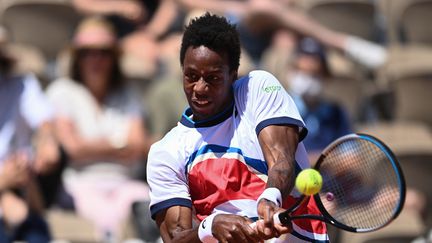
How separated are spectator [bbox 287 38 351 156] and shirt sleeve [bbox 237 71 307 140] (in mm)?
2889

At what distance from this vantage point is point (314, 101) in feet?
23.8

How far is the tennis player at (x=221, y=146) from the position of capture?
13.1 feet

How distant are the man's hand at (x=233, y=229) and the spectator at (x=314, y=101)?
10.7 feet

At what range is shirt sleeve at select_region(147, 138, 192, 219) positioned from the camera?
407cm

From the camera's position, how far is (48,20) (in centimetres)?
826

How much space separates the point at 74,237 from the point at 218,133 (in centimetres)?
263

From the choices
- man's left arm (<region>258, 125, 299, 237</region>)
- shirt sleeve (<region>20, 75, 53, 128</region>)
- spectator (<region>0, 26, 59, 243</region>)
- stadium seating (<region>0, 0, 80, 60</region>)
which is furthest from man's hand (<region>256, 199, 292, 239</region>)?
stadium seating (<region>0, 0, 80, 60</region>)

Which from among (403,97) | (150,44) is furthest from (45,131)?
(403,97)

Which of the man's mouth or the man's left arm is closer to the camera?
the man's left arm

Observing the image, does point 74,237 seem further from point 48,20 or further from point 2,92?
point 48,20

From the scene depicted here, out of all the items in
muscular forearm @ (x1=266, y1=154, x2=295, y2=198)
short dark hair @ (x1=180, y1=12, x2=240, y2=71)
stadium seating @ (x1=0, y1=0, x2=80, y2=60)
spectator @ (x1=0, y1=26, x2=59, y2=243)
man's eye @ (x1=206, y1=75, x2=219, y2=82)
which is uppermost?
short dark hair @ (x1=180, y1=12, x2=240, y2=71)

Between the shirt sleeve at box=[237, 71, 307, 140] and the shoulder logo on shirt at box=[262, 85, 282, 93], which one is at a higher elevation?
the shoulder logo on shirt at box=[262, 85, 282, 93]

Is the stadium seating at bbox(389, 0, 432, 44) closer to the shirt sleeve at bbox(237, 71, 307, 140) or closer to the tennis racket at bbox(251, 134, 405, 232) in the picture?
the tennis racket at bbox(251, 134, 405, 232)

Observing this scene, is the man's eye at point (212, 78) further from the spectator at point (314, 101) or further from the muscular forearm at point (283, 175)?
the spectator at point (314, 101)
